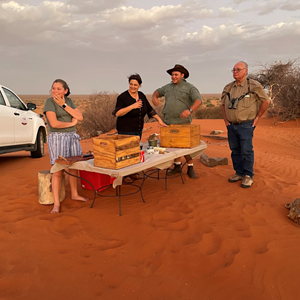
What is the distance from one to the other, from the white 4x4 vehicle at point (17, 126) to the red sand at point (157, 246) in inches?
70.5

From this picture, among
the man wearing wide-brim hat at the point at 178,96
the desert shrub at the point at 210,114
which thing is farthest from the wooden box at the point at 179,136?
the desert shrub at the point at 210,114

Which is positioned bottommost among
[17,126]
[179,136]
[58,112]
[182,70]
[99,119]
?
[99,119]

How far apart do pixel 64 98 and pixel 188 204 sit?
246 centimetres

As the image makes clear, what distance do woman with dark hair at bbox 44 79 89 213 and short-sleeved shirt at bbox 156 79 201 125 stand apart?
6.26 ft

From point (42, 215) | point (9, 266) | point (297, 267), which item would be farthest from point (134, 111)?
point (297, 267)

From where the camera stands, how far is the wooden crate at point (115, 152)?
3.18 m

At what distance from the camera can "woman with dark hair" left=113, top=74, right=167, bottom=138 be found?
4307 mm

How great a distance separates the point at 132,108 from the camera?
4211 millimetres

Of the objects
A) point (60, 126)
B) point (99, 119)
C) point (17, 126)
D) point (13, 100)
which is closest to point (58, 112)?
point (60, 126)

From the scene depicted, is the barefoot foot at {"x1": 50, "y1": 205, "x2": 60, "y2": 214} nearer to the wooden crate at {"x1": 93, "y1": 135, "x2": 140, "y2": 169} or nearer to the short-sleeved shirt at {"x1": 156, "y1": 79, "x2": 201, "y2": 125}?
the wooden crate at {"x1": 93, "y1": 135, "x2": 140, "y2": 169}

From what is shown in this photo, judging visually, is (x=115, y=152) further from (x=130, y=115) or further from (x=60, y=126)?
(x=130, y=115)

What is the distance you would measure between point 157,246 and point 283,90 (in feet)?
57.9

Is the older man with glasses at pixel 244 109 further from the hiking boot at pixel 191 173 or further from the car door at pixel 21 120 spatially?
the car door at pixel 21 120

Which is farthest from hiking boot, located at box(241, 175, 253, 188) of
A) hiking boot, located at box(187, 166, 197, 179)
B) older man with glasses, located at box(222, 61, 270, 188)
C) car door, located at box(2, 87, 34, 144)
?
car door, located at box(2, 87, 34, 144)
